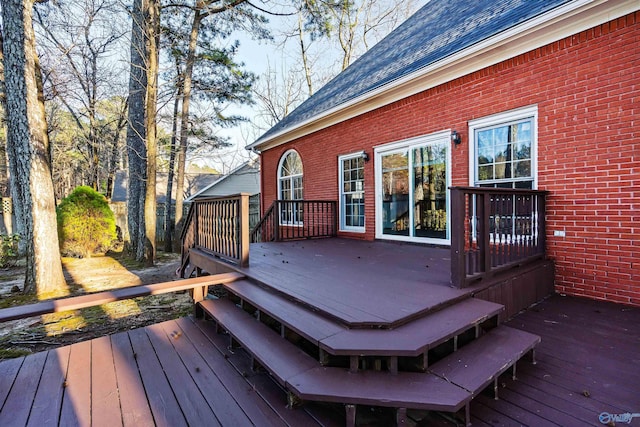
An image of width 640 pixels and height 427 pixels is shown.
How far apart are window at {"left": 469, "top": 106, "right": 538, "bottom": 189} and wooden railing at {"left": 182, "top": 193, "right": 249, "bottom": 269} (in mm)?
3412

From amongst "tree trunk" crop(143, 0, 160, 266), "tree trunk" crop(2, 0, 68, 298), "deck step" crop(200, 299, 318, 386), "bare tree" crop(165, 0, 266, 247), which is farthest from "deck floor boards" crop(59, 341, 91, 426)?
"bare tree" crop(165, 0, 266, 247)

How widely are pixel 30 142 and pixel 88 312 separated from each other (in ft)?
11.5

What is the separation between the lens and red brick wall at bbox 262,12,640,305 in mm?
3225

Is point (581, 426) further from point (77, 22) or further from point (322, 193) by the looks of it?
point (77, 22)

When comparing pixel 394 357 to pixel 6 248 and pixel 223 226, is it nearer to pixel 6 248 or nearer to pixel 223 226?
pixel 223 226

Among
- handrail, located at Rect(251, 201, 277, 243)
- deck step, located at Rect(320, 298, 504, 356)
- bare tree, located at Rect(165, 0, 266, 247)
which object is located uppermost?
bare tree, located at Rect(165, 0, 266, 247)

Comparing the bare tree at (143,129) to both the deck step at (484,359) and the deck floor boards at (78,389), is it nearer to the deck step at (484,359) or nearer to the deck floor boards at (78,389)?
the deck floor boards at (78,389)

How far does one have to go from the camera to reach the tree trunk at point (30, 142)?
18.9ft

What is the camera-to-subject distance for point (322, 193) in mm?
7867

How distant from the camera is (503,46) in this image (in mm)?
4023

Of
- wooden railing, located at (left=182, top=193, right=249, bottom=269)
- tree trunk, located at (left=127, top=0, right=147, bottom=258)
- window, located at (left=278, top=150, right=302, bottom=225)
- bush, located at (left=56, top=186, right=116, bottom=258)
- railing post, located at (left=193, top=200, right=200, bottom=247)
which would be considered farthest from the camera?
bush, located at (left=56, top=186, right=116, bottom=258)

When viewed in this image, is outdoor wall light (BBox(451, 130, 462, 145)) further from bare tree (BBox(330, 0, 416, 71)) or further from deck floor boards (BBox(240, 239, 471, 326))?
bare tree (BBox(330, 0, 416, 71))

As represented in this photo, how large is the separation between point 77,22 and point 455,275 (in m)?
11.0

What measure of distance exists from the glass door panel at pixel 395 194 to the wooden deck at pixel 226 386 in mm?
3154
